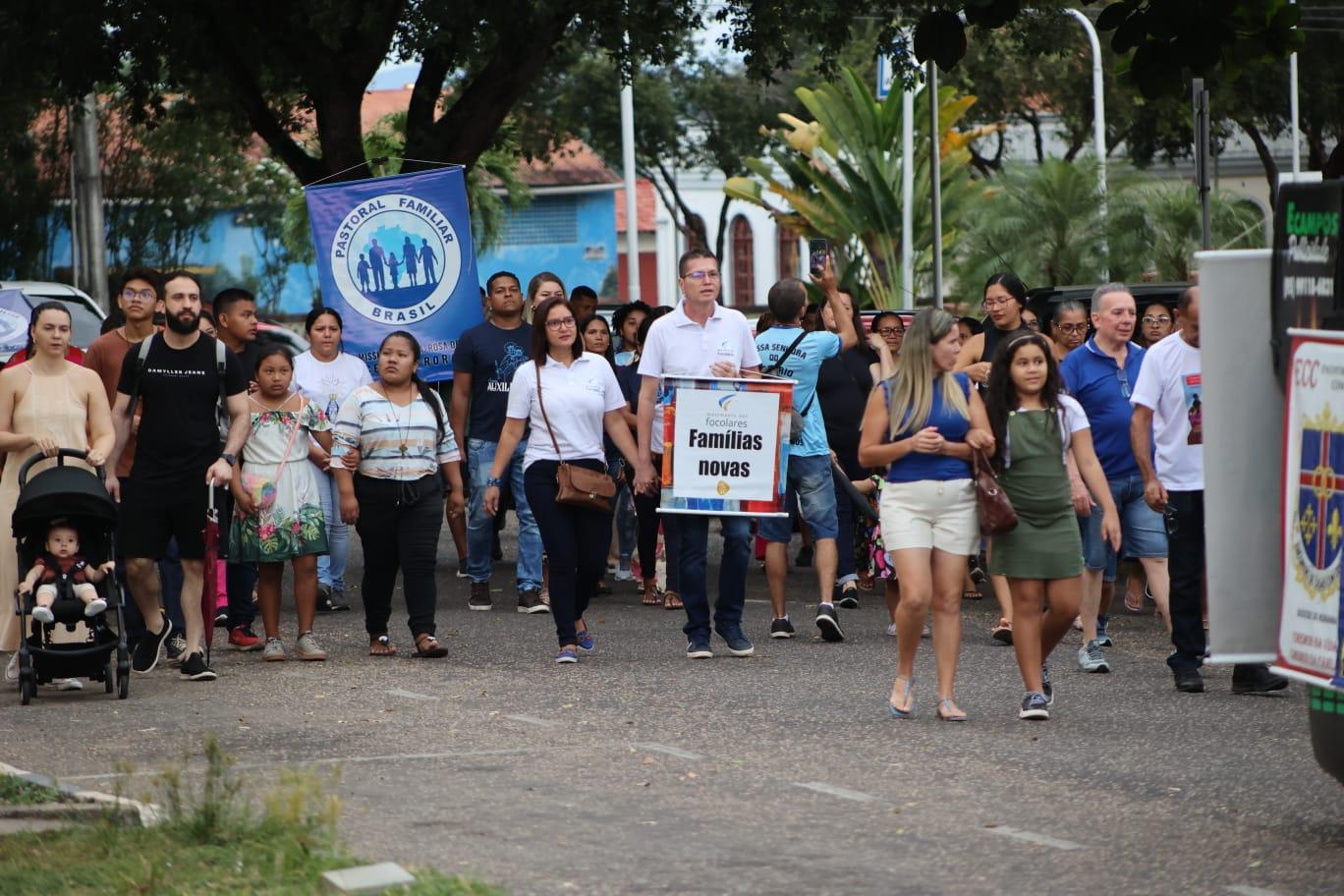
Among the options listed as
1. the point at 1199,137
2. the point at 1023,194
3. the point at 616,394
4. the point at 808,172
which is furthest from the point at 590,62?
the point at 616,394

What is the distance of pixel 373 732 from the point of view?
8.86 metres

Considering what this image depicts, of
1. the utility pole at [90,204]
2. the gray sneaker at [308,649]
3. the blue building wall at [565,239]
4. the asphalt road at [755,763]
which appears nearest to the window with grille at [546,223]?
the blue building wall at [565,239]

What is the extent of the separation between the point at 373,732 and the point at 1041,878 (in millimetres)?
3546

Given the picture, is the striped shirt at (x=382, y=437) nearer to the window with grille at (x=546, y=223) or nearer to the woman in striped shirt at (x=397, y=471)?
the woman in striped shirt at (x=397, y=471)

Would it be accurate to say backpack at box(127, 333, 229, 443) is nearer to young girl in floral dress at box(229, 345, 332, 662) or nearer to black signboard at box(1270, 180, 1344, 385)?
young girl in floral dress at box(229, 345, 332, 662)

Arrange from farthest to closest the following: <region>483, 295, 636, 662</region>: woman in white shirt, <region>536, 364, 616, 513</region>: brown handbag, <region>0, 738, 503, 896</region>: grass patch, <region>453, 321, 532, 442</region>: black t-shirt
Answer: <region>453, 321, 532, 442</region>: black t-shirt → <region>483, 295, 636, 662</region>: woman in white shirt → <region>536, 364, 616, 513</region>: brown handbag → <region>0, 738, 503, 896</region>: grass patch

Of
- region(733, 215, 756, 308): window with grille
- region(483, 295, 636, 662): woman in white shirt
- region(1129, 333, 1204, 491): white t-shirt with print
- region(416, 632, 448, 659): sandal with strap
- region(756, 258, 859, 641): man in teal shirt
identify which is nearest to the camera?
region(1129, 333, 1204, 491): white t-shirt with print

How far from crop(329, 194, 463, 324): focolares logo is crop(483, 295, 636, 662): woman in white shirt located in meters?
4.02

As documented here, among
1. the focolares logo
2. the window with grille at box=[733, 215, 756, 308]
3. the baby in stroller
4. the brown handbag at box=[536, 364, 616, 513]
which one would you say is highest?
the window with grille at box=[733, 215, 756, 308]

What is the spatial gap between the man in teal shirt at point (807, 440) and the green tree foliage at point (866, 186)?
24990 millimetres

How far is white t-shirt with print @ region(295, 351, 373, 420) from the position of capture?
13398 millimetres

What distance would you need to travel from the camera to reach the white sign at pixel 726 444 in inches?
433

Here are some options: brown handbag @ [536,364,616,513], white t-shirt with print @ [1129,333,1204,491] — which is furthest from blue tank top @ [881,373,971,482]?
brown handbag @ [536,364,616,513]

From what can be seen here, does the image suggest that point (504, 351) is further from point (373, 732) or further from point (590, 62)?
point (590, 62)
